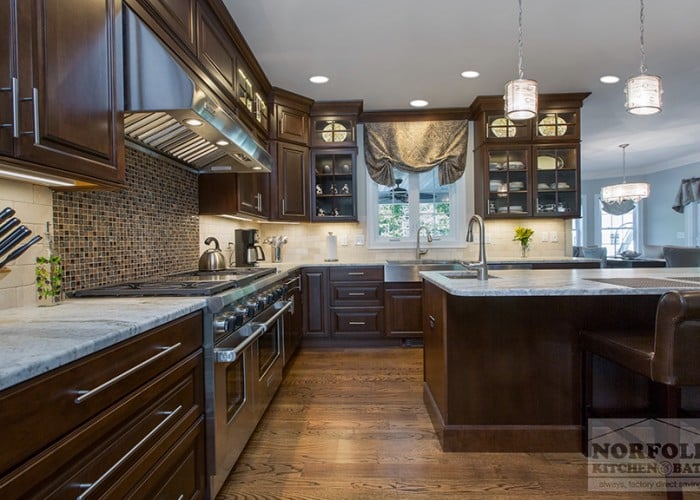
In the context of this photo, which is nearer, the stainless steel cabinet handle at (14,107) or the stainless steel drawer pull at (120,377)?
the stainless steel drawer pull at (120,377)

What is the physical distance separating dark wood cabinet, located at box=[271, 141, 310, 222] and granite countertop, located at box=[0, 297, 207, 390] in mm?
2803

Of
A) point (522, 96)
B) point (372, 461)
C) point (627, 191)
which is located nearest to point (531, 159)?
point (522, 96)

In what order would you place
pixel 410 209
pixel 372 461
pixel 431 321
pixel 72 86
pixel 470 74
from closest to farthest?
pixel 72 86
pixel 372 461
pixel 431 321
pixel 470 74
pixel 410 209

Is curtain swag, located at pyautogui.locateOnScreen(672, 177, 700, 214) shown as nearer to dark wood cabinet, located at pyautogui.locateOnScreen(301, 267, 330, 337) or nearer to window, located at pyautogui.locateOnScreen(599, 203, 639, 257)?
window, located at pyautogui.locateOnScreen(599, 203, 639, 257)

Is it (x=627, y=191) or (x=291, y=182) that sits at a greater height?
(x=627, y=191)

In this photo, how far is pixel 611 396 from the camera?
2.24 meters

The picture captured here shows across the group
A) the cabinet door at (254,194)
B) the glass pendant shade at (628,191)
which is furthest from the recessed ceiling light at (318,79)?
the glass pendant shade at (628,191)

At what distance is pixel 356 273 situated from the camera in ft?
14.6

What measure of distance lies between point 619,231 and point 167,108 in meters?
10.3

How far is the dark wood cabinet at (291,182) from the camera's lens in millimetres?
4441

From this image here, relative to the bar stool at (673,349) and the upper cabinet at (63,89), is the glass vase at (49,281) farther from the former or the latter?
the bar stool at (673,349)

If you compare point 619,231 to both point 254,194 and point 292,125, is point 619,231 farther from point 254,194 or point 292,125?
point 254,194

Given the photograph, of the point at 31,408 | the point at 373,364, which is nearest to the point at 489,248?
the point at 373,364

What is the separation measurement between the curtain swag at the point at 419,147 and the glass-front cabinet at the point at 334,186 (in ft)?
0.97
